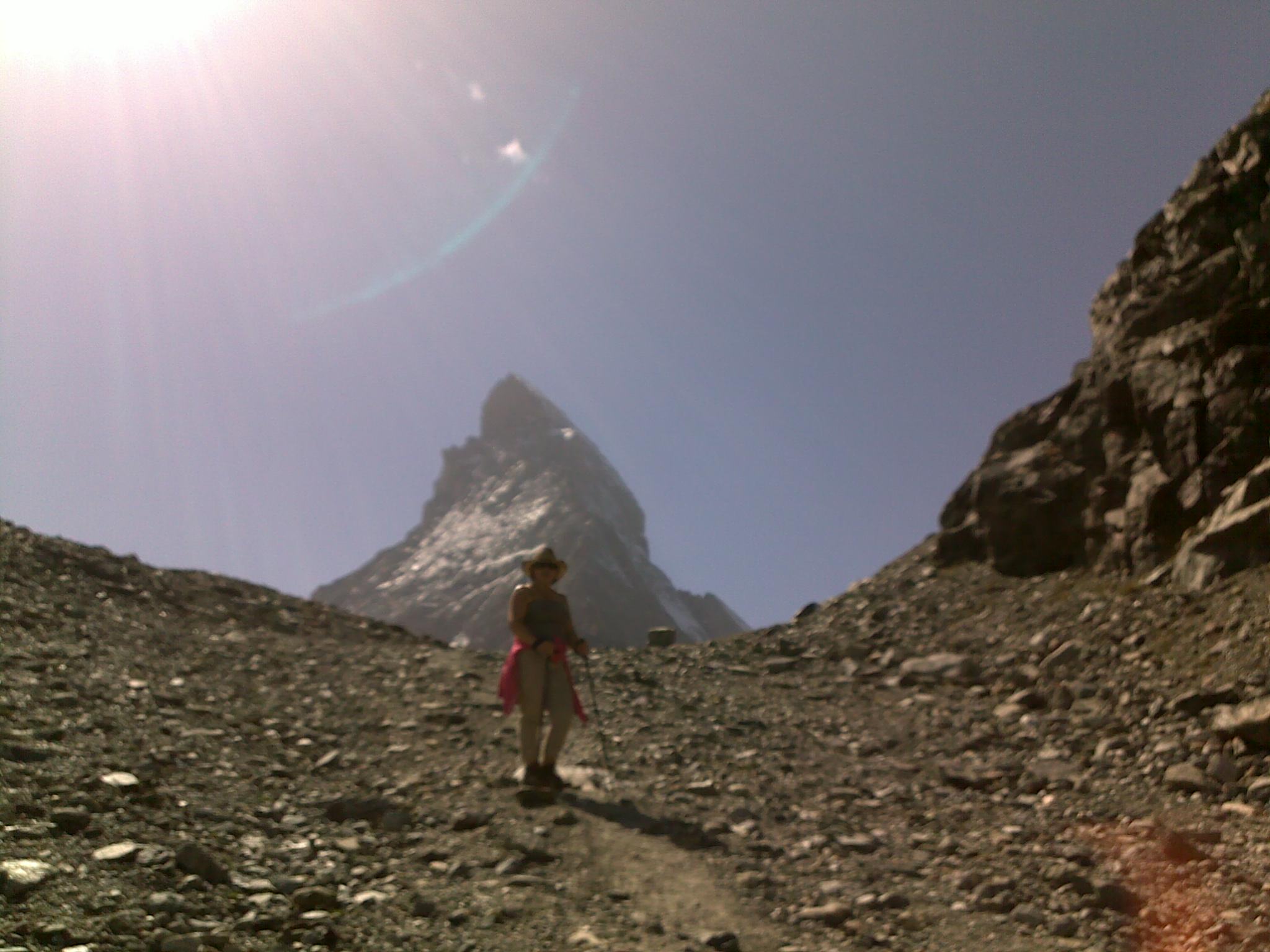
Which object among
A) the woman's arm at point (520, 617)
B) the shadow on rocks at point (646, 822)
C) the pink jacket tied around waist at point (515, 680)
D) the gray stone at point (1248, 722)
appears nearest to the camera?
the shadow on rocks at point (646, 822)

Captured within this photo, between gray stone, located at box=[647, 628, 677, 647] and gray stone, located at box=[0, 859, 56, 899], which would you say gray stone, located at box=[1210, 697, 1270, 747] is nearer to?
gray stone, located at box=[0, 859, 56, 899]

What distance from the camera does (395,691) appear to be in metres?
13.0

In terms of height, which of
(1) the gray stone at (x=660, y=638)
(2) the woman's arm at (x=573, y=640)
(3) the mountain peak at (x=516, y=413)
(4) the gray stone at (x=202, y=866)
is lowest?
(4) the gray stone at (x=202, y=866)

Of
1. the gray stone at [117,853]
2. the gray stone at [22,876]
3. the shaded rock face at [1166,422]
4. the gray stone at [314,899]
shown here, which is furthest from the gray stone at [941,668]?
the gray stone at [22,876]

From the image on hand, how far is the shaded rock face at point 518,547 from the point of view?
366 ft

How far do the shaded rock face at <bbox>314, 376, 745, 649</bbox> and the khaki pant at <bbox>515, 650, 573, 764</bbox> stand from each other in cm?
8173

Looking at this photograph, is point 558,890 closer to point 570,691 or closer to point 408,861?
point 408,861

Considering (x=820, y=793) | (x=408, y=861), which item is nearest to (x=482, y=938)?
(x=408, y=861)

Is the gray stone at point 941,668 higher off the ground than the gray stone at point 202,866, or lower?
higher

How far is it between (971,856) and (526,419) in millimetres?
169494

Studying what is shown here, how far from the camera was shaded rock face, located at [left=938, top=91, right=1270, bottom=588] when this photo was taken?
1369cm

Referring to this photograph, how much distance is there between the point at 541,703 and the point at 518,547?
123510 mm

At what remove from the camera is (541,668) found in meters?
9.30

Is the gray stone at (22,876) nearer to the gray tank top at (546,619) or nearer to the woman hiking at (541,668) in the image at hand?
the woman hiking at (541,668)
